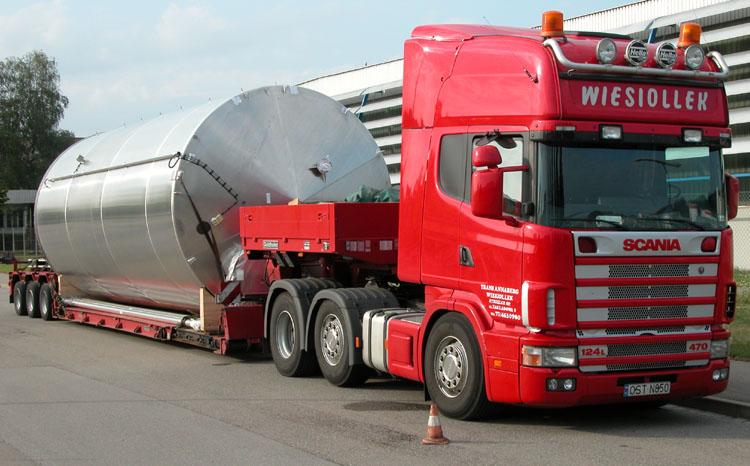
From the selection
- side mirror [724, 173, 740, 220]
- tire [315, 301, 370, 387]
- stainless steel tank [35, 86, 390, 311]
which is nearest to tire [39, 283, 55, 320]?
stainless steel tank [35, 86, 390, 311]

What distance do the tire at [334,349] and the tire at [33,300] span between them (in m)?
12.1

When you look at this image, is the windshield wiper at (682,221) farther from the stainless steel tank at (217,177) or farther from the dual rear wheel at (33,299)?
the dual rear wheel at (33,299)

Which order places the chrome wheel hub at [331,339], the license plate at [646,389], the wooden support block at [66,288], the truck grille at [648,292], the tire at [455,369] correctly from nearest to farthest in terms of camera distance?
the truck grille at [648,292] < the license plate at [646,389] < the tire at [455,369] < the chrome wheel hub at [331,339] < the wooden support block at [66,288]

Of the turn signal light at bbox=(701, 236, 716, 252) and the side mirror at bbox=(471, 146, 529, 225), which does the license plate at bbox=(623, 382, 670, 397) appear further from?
the side mirror at bbox=(471, 146, 529, 225)

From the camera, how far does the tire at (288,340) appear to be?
11.3 m

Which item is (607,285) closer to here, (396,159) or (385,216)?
(385,216)

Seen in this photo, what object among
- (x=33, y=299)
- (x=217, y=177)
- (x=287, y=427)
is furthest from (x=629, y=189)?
(x=33, y=299)

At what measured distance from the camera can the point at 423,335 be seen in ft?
29.8

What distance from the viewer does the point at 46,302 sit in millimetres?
20266

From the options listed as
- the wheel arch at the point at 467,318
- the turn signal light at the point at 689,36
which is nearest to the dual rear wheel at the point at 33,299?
the wheel arch at the point at 467,318

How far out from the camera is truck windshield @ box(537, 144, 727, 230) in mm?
7762

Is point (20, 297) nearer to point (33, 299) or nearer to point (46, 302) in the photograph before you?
point (33, 299)

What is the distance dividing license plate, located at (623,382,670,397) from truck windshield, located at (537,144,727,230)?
1397 mm

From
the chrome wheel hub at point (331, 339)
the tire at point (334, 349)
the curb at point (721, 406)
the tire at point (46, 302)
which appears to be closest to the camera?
the curb at point (721, 406)
